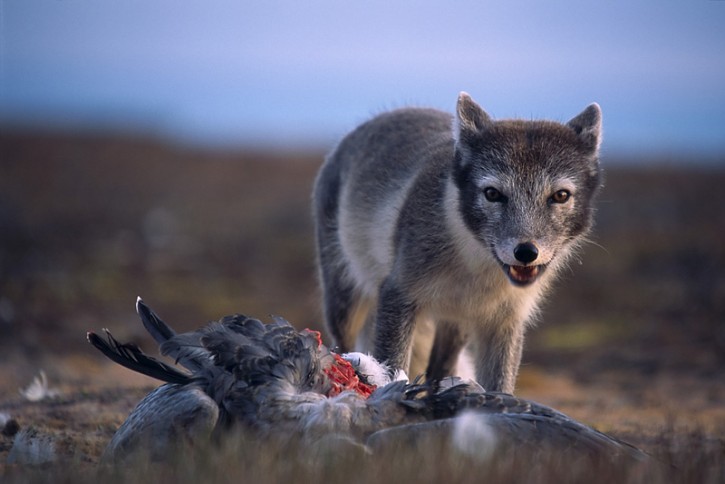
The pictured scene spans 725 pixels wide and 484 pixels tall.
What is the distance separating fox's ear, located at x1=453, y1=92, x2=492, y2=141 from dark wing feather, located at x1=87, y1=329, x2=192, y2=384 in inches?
113

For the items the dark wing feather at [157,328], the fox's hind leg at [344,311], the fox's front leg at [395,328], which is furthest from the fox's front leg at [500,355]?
the dark wing feather at [157,328]

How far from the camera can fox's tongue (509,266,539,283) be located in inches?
240

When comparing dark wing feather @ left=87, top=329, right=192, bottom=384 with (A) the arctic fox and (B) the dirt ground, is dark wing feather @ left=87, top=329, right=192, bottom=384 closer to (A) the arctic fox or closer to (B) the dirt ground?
(B) the dirt ground

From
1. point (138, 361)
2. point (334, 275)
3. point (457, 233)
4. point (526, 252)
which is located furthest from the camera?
point (334, 275)

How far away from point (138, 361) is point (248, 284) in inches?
420

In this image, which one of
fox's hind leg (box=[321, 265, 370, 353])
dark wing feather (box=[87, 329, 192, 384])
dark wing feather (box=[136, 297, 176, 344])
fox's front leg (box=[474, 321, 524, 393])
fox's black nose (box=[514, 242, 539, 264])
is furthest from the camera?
fox's hind leg (box=[321, 265, 370, 353])

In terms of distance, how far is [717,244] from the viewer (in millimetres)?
16000

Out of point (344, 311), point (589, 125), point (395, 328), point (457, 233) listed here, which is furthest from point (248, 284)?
point (589, 125)

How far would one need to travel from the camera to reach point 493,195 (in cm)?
628

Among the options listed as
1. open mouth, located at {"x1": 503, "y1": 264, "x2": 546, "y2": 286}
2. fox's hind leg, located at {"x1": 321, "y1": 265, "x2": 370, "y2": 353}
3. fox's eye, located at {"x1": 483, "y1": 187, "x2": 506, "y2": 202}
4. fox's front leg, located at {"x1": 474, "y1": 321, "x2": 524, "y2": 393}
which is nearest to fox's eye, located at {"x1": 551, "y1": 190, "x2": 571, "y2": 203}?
fox's eye, located at {"x1": 483, "y1": 187, "x2": 506, "y2": 202}

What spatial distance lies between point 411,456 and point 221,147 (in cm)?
2984

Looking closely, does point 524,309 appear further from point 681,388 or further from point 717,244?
point 717,244

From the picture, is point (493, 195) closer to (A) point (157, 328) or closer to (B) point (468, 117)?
(B) point (468, 117)

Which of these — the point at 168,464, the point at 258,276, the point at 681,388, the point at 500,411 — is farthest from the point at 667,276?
the point at 168,464
